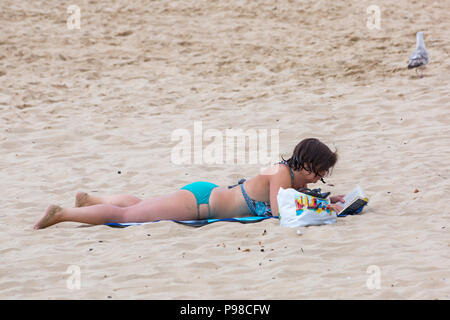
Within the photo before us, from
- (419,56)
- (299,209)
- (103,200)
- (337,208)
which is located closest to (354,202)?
(337,208)

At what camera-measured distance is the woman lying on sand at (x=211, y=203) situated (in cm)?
487

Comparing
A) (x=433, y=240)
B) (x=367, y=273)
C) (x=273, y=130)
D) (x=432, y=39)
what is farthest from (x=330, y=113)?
(x=367, y=273)

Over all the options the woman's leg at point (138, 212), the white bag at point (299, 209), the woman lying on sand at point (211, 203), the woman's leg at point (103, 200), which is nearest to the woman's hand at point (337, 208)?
the woman lying on sand at point (211, 203)

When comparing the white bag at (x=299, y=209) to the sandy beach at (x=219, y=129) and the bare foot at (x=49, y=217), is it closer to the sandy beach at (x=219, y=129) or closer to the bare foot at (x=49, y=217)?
the sandy beach at (x=219, y=129)

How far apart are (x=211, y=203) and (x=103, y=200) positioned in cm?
84

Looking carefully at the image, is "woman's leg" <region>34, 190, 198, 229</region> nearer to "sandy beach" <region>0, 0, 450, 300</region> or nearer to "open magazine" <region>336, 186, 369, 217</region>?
"sandy beach" <region>0, 0, 450, 300</region>

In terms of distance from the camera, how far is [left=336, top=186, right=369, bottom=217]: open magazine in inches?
190

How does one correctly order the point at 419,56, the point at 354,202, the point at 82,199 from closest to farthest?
the point at 354,202 < the point at 82,199 < the point at 419,56

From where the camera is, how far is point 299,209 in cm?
463

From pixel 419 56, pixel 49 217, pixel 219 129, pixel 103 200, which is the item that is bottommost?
pixel 49 217

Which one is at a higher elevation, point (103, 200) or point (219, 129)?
point (219, 129)

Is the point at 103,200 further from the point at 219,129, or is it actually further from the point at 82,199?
the point at 219,129

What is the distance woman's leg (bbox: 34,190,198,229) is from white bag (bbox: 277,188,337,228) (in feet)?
2.27

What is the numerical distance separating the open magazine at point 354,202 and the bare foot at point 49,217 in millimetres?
2088
